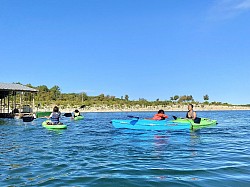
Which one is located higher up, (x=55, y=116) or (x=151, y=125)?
(x=55, y=116)

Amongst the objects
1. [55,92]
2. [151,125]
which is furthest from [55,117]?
[55,92]

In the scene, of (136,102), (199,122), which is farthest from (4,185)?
(136,102)

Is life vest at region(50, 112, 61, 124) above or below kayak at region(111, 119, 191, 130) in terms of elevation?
above

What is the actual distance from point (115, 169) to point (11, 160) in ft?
11.5

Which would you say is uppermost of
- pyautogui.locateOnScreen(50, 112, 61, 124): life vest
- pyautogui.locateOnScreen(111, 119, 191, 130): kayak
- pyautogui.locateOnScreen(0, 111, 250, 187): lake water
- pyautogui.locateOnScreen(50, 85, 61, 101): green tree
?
pyautogui.locateOnScreen(50, 85, 61, 101): green tree

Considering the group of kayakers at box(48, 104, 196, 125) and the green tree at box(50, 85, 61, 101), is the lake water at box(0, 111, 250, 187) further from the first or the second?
the green tree at box(50, 85, 61, 101)

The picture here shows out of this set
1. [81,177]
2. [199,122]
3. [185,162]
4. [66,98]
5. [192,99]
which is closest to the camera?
[81,177]

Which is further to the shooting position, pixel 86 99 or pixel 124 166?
pixel 86 99

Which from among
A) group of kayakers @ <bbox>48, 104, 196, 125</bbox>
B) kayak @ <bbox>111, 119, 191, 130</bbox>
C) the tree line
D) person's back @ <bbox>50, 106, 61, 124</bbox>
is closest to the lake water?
kayak @ <bbox>111, 119, 191, 130</bbox>

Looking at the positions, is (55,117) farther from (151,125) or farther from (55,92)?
(55,92)

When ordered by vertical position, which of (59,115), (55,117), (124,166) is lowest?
(124,166)

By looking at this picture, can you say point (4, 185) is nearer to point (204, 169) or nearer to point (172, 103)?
point (204, 169)

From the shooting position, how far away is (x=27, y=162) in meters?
9.23

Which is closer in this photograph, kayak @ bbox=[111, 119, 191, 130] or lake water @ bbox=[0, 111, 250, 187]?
lake water @ bbox=[0, 111, 250, 187]
